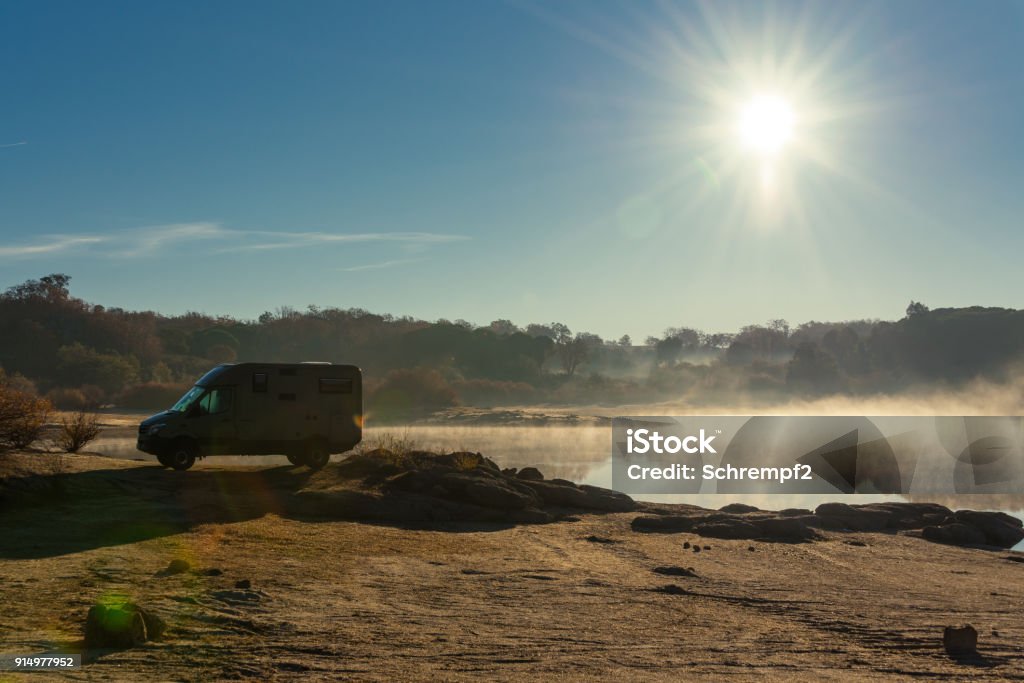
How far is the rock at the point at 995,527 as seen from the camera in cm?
2377

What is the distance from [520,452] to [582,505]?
21.1 meters

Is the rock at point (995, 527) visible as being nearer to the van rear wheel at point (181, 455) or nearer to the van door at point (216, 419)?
the van door at point (216, 419)

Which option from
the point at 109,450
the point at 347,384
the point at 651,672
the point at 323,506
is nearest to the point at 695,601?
the point at 651,672

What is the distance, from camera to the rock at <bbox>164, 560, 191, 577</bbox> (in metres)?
13.5

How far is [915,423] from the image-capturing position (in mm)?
78875

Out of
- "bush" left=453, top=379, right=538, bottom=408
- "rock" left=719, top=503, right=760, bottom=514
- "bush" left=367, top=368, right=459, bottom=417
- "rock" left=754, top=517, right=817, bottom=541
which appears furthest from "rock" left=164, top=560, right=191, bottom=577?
"bush" left=453, top=379, right=538, bottom=408

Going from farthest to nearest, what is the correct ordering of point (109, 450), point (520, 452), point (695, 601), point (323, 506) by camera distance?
point (520, 452)
point (109, 450)
point (323, 506)
point (695, 601)

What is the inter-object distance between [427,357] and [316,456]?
277 ft

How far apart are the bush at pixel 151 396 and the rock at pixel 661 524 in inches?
1979

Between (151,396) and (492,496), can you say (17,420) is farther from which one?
(151,396)

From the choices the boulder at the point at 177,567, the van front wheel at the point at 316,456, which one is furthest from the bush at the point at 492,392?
the boulder at the point at 177,567

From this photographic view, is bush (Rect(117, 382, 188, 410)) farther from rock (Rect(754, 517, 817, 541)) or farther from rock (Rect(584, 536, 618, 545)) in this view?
rock (Rect(754, 517, 817, 541))

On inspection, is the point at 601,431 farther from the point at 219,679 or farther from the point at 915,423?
the point at 219,679

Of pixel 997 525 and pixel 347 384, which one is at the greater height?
pixel 347 384
